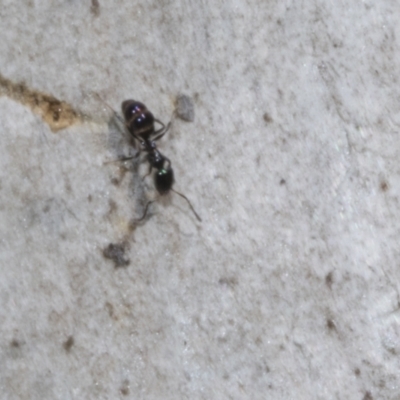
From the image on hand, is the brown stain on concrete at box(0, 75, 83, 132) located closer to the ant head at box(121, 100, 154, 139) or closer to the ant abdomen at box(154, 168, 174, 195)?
the ant head at box(121, 100, 154, 139)

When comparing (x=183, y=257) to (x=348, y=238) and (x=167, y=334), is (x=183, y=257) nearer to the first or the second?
(x=167, y=334)

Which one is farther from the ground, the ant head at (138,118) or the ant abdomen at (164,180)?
the ant head at (138,118)

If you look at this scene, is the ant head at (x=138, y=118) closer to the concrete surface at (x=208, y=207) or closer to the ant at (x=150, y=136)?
the ant at (x=150, y=136)

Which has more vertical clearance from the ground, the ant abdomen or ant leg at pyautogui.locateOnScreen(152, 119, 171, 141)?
ant leg at pyautogui.locateOnScreen(152, 119, 171, 141)

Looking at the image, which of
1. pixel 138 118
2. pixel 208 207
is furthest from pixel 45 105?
pixel 208 207

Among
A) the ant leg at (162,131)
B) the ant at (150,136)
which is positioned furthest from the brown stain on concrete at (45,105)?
the ant leg at (162,131)

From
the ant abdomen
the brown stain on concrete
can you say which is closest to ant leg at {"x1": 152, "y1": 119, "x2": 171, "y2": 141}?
the ant abdomen
